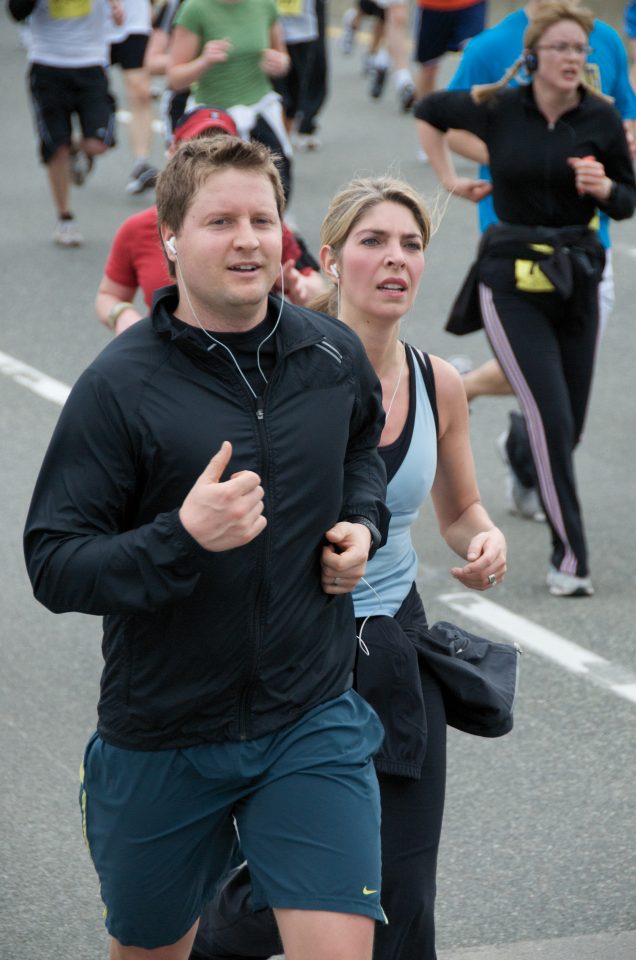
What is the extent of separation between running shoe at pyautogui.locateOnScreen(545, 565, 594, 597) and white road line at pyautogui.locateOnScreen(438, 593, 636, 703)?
0.97ft

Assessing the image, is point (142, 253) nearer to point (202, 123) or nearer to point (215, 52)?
point (202, 123)

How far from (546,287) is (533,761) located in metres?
2.12

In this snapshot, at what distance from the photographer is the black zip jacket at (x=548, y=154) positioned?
6.63 metres

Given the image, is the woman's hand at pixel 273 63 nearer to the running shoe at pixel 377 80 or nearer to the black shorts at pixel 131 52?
the black shorts at pixel 131 52

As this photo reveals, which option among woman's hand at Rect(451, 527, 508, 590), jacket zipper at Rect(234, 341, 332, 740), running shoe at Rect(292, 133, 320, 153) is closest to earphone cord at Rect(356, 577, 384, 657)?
woman's hand at Rect(451, 527, 508, 590)

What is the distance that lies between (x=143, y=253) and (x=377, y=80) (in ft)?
36.5

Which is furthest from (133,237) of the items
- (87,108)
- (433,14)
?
(433,14)

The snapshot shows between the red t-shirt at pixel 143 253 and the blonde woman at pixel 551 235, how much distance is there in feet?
2.88

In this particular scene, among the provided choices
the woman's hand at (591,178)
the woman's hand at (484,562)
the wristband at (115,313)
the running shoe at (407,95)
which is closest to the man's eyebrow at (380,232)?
the woman's hand at (484,562)

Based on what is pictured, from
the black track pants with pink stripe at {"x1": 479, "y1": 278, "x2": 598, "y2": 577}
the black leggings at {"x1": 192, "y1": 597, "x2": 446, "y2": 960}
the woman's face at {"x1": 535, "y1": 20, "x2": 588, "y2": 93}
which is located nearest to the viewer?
the black leggings at {"x1": 192, "y1": 597, "x2": 446, "y2": 960}

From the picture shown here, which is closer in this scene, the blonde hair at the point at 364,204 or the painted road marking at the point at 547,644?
the blonde hair at the point at 364,204

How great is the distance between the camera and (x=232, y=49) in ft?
32.9

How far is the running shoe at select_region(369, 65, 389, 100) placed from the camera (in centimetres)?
1684

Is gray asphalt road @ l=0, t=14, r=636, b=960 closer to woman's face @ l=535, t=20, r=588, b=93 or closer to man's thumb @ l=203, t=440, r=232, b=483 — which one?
woman's face @ l=535, t=20, r=588, b=93
